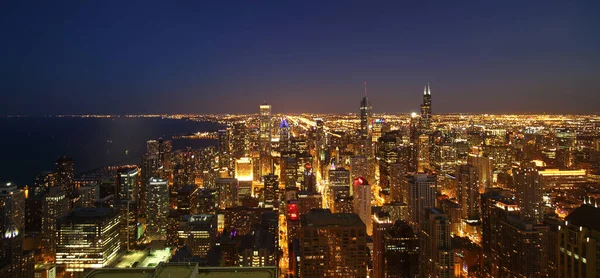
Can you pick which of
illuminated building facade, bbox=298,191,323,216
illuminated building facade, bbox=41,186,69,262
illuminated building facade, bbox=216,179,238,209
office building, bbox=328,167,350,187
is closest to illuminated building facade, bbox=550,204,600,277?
illuminated building facade, bbox=298,191,323,216

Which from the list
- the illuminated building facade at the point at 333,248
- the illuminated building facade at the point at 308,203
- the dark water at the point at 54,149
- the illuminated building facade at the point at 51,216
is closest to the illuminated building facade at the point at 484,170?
the illuminated building facade at the point at 308,203

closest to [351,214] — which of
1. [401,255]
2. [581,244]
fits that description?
[401,255]

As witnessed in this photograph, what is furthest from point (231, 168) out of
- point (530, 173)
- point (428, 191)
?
point (530, 173)

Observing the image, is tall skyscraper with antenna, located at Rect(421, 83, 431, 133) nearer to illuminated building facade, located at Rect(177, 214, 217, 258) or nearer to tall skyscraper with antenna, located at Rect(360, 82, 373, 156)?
tall skyscraper with antenna, located at Rect(360, 82, 373, 156)

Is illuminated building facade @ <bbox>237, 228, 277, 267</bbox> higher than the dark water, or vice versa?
the dark water

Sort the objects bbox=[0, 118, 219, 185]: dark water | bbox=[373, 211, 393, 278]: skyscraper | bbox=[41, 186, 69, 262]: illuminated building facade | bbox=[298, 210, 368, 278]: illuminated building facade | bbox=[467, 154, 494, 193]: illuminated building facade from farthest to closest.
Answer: bbox=[467, 154, 494, 193]: illuminated building facade < bbox=[0, 118, 219, 185]: dark water < bbox=[41, 186, 69, 262]: illuminated building facade < bbox=[373, 211, 393, 278]: skyscraper < bbox=[298, 210, 368, 278]: illuminated building facade

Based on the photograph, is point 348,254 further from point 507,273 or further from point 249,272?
point 249,272

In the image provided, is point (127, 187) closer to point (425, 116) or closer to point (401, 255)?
point (401, 255)

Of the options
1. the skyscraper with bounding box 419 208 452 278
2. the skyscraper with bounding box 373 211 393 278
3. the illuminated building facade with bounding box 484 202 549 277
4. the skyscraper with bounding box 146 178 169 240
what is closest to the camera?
the illuminated building facade with bounding box 484 202 549 277
